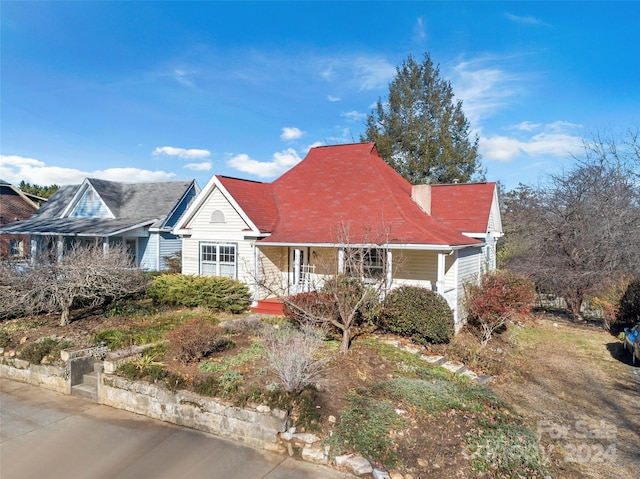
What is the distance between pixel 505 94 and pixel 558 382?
14.1 m

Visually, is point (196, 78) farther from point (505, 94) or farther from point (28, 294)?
point (505, 94)

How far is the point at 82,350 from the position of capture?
849 cm

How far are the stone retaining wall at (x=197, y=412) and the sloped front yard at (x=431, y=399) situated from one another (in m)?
0.23

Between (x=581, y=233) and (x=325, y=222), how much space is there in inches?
465

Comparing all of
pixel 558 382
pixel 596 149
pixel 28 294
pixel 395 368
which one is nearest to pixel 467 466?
pixel 395 368

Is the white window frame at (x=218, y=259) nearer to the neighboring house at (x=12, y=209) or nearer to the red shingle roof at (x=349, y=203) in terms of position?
the red shingle roof at (x=349, y=203)

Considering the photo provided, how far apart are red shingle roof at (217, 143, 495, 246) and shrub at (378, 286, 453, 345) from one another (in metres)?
2.33

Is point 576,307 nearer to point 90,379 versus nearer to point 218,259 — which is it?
point 218,259

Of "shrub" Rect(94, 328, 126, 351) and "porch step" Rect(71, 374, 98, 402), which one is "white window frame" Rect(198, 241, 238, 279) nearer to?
"shrub" Rect(94, 328, 126, 351)

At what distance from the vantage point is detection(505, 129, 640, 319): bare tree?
1750 centimetres

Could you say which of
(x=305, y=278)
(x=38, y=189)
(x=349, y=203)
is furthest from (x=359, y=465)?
(x=38, y=189)

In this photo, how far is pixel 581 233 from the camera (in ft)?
58.8

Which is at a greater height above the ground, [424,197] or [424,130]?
[424,130]

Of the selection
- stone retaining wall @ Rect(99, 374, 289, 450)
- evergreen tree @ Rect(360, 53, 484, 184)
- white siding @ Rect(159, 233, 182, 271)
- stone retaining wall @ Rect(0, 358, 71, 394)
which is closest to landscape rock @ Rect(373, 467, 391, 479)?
stone retaining wall @ Rect(99, 374, 289, 450)
